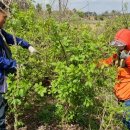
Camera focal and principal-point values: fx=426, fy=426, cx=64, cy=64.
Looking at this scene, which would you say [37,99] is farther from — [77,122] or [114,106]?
[114,106]

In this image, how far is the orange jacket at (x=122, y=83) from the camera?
5.50m

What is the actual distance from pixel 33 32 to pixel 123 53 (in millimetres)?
2113

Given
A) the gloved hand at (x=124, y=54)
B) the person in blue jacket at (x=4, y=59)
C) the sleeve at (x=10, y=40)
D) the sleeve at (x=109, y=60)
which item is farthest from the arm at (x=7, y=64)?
the gloved hand at (x=124, y=54)

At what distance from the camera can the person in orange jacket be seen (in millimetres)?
5297

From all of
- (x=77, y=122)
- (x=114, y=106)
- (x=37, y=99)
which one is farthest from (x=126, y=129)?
(x=37, y=99)

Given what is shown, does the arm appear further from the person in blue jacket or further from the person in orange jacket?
the person in orange jacket

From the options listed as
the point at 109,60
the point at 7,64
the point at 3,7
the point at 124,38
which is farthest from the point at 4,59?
the point at 124,38

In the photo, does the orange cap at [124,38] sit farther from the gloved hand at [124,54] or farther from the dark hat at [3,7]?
the dark hat at [3,7]

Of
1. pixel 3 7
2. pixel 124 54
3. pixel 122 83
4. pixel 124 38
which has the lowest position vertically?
pixel 122 83

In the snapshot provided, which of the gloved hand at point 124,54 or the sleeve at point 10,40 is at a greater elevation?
the sleeve at point 10,40

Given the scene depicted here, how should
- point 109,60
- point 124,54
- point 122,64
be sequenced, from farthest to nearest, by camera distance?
point 109,60, point 122,64, point 124,54

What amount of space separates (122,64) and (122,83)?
0.34 metres

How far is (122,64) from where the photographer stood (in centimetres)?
538

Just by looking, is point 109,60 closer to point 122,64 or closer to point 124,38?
point 122,64
